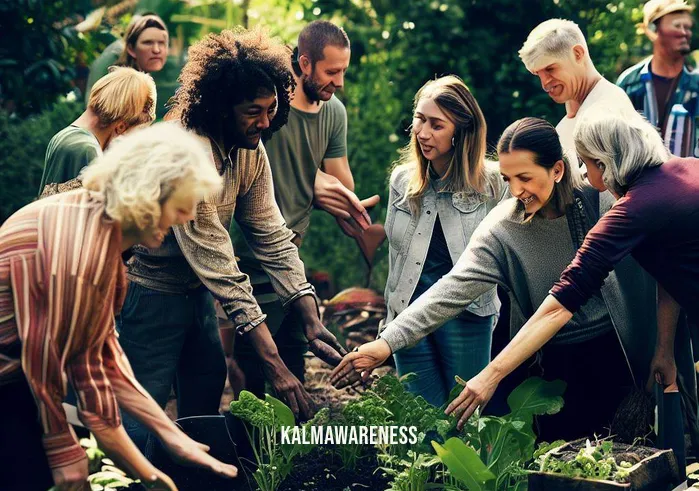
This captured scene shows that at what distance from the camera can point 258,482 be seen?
4098mm

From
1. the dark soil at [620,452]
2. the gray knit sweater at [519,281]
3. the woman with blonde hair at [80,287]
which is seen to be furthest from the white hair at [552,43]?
the woman with blonde hair at [80,287]

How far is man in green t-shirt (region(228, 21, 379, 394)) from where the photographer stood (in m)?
5.52

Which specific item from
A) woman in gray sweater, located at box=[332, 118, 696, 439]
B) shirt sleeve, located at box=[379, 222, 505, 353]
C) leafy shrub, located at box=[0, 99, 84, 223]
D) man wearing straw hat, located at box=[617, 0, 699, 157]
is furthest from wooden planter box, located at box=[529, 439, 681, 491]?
leafy shrub, located at box=[0, 99, 84, 223]

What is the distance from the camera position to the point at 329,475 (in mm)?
4199

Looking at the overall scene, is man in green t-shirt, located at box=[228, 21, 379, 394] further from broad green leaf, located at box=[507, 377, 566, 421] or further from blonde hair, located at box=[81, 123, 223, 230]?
blonde hair, located at box=[81, 123, 223, 230]

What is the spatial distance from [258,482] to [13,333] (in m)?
1.30

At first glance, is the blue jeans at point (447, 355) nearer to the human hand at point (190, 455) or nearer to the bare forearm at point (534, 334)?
the bare forearm at point (534, 334)

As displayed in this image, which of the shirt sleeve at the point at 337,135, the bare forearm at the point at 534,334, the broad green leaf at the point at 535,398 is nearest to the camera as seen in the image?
the bare forearm at the point at 534,334

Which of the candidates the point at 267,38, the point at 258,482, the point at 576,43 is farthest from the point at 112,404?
the point at 576,43

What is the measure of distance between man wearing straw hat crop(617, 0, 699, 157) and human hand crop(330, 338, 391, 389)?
265cm

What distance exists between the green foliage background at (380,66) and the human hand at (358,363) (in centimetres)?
255

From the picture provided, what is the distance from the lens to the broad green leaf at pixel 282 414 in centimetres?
407

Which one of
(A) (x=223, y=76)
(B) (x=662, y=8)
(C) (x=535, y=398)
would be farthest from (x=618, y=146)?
(B) (x=662, y=8)

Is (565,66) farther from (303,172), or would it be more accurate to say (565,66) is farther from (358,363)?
(358,363)
